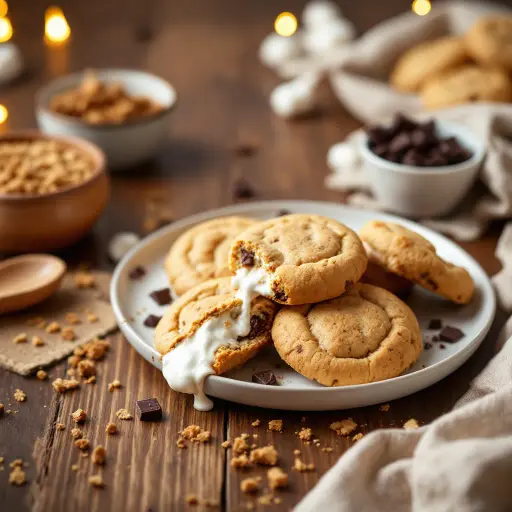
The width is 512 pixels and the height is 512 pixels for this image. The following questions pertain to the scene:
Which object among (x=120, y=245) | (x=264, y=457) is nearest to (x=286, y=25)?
(x=120, y=245)

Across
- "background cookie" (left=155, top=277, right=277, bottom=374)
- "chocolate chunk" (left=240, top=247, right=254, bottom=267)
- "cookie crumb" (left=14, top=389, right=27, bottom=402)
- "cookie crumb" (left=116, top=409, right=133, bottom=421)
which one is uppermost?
"chocolate chunk" (left=240, top=247, right=254, bottom=267)

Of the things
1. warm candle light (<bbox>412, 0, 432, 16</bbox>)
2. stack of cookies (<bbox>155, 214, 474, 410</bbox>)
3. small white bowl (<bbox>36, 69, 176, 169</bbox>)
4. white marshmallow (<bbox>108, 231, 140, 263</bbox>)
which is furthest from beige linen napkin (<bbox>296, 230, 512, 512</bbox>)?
warm candle light (<bbox>412, 0, 432, 16</bbox>)

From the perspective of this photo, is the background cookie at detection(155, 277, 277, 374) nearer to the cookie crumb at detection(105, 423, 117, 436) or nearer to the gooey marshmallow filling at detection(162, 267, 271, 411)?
the gooey marshmallow filling at detection(162, 267, 271, 411)

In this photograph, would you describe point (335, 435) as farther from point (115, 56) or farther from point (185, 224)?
point (115, 56)

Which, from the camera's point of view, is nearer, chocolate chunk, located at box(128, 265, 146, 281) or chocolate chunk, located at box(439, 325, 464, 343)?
chocolate chunk, located at box(439, 325, 464, 343)

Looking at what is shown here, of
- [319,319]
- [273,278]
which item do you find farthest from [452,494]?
[273,278]

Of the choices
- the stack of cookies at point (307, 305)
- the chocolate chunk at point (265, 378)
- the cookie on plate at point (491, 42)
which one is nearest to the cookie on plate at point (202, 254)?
the stack of cookies at point (307, 305)

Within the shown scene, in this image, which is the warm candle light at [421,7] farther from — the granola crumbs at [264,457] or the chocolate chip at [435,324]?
the granola crumbs at [264,457]
